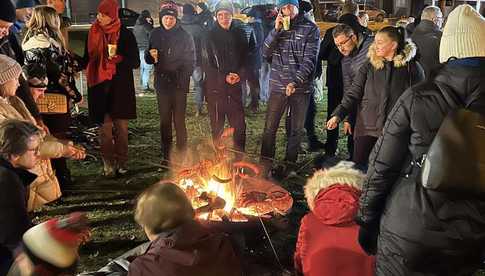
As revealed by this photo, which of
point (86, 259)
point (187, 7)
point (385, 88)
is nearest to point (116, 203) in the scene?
point (86, 259)

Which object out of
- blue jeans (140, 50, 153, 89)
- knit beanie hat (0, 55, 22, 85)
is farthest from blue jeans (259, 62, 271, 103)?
knit beanie hat (0, 55, 22, 85)

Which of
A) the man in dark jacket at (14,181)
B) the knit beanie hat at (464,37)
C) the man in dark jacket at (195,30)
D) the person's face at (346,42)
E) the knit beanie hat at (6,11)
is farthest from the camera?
the man in dark jacket at (195,30)

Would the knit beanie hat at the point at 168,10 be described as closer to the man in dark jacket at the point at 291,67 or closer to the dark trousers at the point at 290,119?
the man in dark jacket at the point at 291,67

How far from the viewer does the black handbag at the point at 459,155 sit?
228cm

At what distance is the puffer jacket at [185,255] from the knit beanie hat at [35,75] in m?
3.48

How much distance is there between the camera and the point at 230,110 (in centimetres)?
711

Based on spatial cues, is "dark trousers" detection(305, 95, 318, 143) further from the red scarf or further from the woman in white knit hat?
the woman in white knit hat

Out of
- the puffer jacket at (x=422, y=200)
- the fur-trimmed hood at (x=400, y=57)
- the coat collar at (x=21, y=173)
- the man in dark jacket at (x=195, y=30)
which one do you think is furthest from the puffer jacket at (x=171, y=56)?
the puffer jacket at (x=422, y=200)

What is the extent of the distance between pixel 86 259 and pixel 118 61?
2681 mm

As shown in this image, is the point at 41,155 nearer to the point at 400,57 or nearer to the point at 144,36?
the point at 400,57

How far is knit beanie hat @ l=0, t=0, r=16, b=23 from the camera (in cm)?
480

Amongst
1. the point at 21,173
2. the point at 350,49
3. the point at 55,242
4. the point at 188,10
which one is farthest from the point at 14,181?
the point at 188,10

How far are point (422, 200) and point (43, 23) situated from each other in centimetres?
478

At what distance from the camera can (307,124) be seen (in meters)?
8.30
